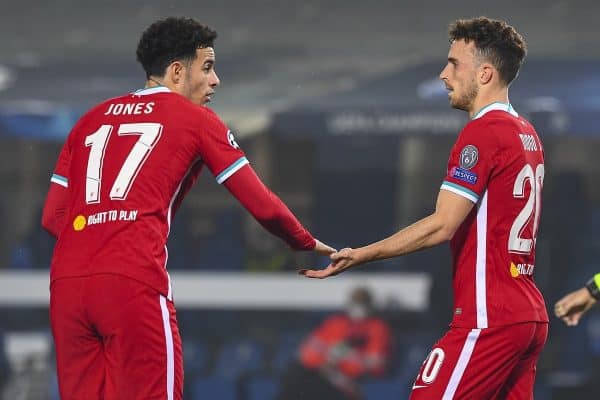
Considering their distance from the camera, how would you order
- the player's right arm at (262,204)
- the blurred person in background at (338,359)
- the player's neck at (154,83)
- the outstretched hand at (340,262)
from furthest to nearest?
1. the blurred person in background at (338,359)
2. the outstretched hand at (340,262)
3. the player's neck at (154,83)
4. the player's right arm at (262,204)

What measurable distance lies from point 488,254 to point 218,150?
3.11 feet

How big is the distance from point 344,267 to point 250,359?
440 cm

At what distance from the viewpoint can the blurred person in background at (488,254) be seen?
3955 millimetres

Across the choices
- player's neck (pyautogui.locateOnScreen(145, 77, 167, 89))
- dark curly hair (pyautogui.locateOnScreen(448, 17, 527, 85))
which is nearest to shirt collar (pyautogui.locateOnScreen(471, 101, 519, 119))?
dark curly hair (pyautogui.locateOnScreen(448, 17, 527, 85))

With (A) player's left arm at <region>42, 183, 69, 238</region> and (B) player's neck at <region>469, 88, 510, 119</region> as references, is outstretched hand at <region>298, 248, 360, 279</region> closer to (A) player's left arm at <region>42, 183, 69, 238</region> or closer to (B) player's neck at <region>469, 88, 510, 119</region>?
(B) player's neck at <region>469, 88, 510, 119</region>

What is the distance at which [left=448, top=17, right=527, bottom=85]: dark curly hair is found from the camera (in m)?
4.21

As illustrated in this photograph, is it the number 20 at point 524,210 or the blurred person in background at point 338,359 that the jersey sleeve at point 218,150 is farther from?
the blurred person in background at point 338,359

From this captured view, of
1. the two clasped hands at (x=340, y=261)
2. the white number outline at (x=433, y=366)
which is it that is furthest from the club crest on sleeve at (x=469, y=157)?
the white number outline at (x=433, y=366)

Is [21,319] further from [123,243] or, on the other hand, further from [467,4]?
[123,243]

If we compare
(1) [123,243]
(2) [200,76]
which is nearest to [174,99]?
(2) [200,76]

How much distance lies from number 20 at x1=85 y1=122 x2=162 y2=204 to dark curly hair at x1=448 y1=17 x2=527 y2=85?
1.14 meters

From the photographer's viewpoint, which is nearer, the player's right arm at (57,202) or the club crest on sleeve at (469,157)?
the club crest on sleeve at (469,157)

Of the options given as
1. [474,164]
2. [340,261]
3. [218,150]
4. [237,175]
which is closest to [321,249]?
[340,261]

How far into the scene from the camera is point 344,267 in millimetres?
4320
